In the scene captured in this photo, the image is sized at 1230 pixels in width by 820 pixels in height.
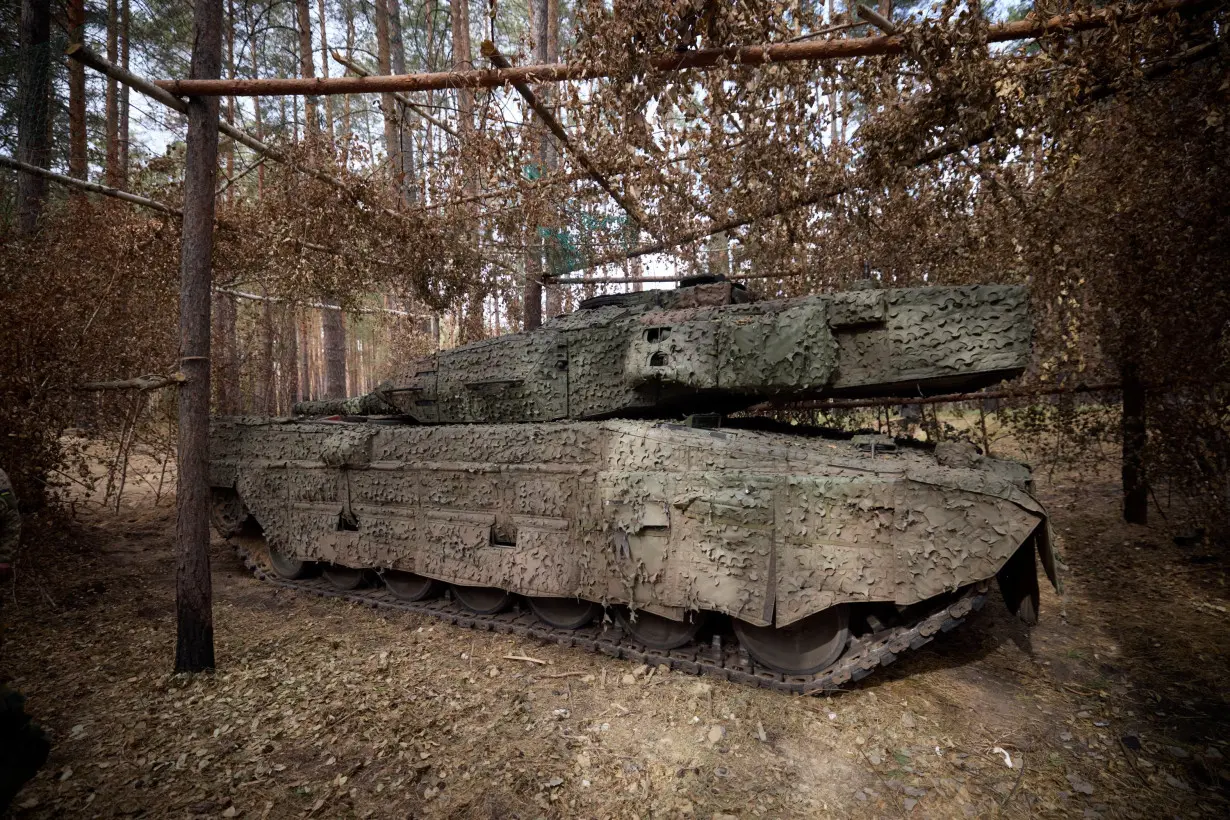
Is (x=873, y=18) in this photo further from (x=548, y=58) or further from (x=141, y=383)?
(x=548, y=58)

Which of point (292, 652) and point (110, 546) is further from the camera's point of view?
point (110, 546)

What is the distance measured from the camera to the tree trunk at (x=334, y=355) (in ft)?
37.1

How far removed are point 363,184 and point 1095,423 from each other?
874cm

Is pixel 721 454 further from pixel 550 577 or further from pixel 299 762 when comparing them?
pixel 299 762

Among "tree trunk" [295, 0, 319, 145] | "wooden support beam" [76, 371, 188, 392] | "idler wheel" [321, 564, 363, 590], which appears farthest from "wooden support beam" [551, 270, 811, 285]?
"wooden support beam" [76, 371, 188, 392]

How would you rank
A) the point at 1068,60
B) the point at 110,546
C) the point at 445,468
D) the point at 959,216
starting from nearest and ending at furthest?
the point at 1068,60
the point at 445,468
the point at 959,216
the point at 110,546

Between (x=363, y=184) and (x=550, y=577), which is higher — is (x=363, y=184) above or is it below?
above

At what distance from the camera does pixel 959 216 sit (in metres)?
5.52

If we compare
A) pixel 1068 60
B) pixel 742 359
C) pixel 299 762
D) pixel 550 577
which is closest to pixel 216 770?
pixel 299 762

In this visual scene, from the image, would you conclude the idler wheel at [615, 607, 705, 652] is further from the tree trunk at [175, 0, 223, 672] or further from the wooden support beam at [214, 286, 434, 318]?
the wooden support beam at [214, 286, 434, 318]

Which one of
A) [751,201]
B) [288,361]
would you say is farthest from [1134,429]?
[288,361]

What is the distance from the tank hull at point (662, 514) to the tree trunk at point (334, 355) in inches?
244

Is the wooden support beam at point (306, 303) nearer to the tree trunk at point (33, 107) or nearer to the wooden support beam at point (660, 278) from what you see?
the tree trunk at point (33, 107)

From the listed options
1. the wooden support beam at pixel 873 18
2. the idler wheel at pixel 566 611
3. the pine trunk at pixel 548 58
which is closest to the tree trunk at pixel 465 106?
the pine trunk at pixel 548 58
